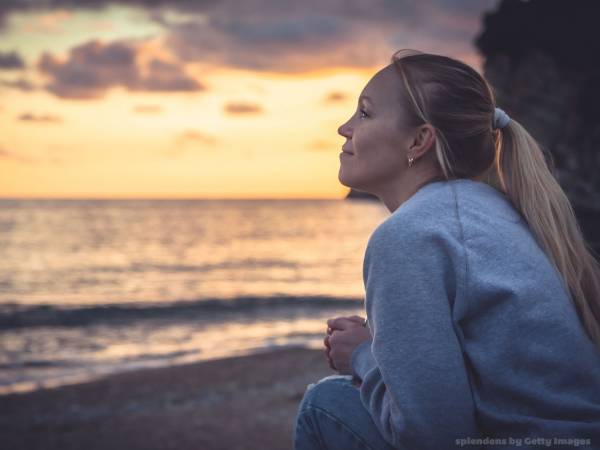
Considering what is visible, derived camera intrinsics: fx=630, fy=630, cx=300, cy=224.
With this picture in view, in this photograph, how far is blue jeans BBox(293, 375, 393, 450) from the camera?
1914 millimetres

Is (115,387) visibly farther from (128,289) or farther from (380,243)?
(128,289)

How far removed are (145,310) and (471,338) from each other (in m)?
17.4

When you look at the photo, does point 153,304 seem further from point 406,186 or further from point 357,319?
point 406,186

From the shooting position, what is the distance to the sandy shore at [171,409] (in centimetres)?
594

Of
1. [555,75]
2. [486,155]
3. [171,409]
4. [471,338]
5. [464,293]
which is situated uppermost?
[555,75]

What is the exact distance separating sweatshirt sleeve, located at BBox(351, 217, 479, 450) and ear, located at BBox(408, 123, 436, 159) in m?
0.36

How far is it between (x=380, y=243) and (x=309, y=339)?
1185 cm

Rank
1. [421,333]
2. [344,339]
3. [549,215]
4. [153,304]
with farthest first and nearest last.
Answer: [153,304] → [344,339] → [549,215] → [421,333]

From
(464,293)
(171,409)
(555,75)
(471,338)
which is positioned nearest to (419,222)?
(464,293)

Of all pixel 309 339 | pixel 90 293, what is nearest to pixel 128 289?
pixel 90 293

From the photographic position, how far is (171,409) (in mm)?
7035

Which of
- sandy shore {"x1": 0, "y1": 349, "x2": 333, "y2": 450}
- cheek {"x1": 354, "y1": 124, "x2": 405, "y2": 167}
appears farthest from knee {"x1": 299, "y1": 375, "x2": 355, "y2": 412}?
sandy shore {"x1": 0, "y1": 349, "x2": 333, "y2": 450}

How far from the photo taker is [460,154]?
6.33 feet

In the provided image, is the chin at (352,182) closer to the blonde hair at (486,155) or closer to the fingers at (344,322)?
the blonde hair at (486,155)
